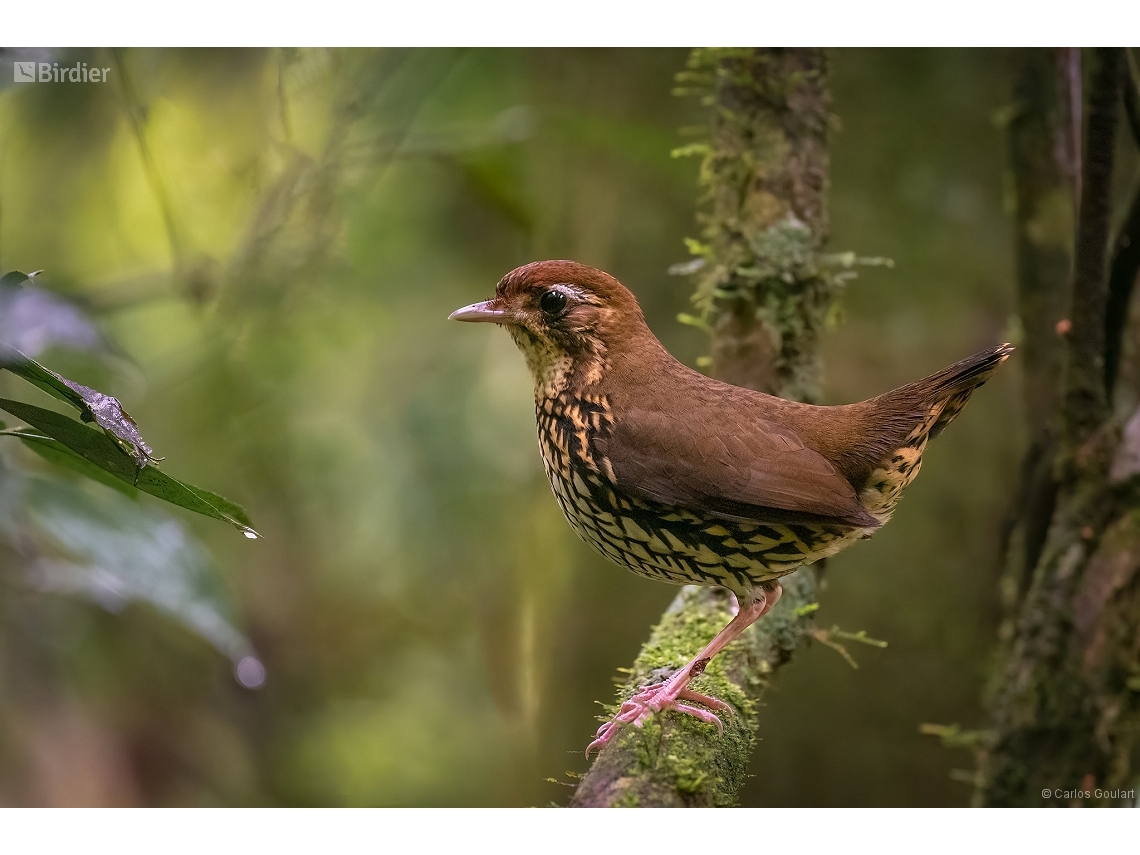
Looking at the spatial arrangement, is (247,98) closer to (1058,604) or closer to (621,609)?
(621,609)

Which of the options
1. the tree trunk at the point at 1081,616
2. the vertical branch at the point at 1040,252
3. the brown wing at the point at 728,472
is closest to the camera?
the brown wing at the point at 728,472

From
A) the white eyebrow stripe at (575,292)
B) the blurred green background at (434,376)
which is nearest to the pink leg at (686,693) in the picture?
the white eyebrow stripe at (575,292)

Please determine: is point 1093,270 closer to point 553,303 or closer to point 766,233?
point 766,233

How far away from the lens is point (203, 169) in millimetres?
3846

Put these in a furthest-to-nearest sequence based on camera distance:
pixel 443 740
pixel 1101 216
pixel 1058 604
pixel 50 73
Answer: pixel 443 740 → pixel 1058 604 → pixel 1101 216 → pixel 50 73

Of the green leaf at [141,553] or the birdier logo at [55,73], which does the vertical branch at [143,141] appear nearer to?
the birdier logo at [55,73]

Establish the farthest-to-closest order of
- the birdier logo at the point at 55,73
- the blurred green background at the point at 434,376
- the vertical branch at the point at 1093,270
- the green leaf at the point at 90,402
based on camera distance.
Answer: the blurred green background at the point at 434,376 < the vertical branch at the point at 1093,270 < the birdier logo at the point at 55,73 < the green leaf at the point at 90,402

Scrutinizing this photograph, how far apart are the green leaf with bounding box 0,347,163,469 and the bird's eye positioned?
100cm

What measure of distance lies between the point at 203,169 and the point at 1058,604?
362 cm

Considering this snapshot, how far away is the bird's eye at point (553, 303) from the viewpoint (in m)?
2.30

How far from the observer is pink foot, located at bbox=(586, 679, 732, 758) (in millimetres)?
2119

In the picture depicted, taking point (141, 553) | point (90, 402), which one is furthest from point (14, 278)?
point (141, 553)

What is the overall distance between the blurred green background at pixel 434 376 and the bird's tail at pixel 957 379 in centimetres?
139

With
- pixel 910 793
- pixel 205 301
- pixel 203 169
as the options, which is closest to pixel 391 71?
pixel 203 169
